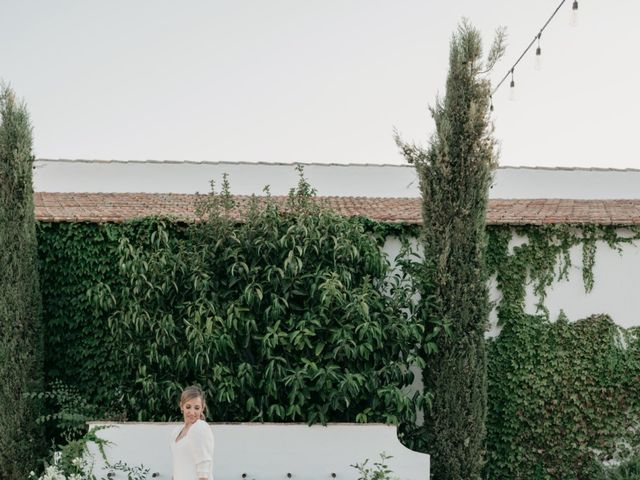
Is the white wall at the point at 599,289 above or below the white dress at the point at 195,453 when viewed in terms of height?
above

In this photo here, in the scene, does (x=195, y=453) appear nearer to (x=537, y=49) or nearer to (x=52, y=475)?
(x=52, y=475)

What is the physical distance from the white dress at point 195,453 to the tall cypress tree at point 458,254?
3.32 m

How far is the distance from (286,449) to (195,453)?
2.27m

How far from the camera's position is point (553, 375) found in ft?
28.9

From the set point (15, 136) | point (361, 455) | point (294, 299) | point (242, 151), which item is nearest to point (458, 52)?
point (294, 299)

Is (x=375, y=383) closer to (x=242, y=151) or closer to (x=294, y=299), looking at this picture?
(x=294, y=299)

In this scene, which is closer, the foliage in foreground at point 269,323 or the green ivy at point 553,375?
the foliage in foreground at point 269,323

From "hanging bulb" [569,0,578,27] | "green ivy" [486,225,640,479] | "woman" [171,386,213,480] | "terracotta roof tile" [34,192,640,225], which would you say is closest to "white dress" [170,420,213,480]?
"woman" [171,386,213,480]

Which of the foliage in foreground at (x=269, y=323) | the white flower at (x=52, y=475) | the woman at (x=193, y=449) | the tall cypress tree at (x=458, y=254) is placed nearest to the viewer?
the woman at (x=193, y=449)

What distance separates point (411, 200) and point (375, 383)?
4822 millimetres

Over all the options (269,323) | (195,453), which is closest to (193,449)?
(195,453)

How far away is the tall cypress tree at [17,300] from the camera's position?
8.02 metres

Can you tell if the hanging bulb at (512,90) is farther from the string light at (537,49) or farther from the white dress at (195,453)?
the white dress at (195,453)

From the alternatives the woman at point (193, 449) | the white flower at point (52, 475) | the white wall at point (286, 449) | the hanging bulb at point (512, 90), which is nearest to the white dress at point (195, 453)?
the woman at point (193, 449)
